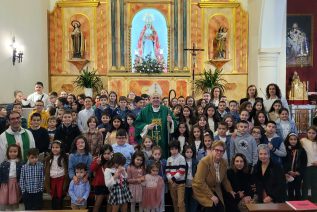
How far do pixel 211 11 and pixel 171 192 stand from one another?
1070 cm

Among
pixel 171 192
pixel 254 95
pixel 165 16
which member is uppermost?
pixel 165 16

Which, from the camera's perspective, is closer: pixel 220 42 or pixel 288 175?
pixel 288 175

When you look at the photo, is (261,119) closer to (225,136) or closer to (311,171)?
(225,136)

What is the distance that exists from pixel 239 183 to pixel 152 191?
1232mm

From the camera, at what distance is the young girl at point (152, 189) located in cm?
605

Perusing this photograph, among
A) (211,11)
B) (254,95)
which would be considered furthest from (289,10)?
(254,95)

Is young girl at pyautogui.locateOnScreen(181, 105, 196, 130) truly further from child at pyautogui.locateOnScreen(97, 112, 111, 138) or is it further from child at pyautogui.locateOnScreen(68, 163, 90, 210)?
child at pyautogui.locateOnScreen(68, 163, 90, 210)

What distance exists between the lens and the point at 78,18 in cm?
1573

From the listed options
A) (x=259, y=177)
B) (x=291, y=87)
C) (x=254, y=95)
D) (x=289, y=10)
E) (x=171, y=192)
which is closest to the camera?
(x=259, y=177)

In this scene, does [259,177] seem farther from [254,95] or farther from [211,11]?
[211,11]

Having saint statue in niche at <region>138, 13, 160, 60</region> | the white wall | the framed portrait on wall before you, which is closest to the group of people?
the white wall

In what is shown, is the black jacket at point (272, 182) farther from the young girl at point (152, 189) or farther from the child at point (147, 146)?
the child at point (147, 146)

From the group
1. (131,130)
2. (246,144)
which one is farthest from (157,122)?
(246,144)

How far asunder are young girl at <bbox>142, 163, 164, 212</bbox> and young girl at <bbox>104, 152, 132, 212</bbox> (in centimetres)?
29
